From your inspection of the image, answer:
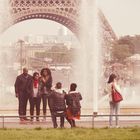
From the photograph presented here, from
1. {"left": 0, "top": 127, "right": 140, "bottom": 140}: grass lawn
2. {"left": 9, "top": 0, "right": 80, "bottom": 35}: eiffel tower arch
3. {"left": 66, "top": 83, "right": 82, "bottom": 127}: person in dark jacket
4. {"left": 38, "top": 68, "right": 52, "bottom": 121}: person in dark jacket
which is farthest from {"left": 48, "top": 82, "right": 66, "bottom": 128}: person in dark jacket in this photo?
{"left": 9, "top": 0, "right": 80, "bottom": 35}: eiffel tower arch

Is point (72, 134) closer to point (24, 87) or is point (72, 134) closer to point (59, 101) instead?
point (59, 101)

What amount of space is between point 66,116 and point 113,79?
161cm

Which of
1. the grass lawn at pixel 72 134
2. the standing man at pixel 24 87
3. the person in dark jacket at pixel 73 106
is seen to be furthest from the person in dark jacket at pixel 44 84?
the grass lawn at pixel 72 134

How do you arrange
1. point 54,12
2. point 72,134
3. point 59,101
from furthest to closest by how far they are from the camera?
point 54,12 < point 59,101 < point 72,134

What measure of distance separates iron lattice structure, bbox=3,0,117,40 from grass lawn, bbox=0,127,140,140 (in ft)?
106

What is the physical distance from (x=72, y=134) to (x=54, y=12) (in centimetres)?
3763

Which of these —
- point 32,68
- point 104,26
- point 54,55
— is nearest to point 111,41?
Result: point 104,26

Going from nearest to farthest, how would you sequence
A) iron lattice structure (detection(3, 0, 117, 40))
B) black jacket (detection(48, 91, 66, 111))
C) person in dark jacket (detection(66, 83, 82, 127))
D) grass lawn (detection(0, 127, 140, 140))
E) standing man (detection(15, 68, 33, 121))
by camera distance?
grass lawn (detection(0, 127, 140, 140)) → person in dark jacket (detection(66, 83, 82, 127)) → black jacket (detection(48, 91, 66, 111)) → standing man (detection(15, 68, 33, 121)) → iron lattice structure (detection(3, 0, 117, 40))

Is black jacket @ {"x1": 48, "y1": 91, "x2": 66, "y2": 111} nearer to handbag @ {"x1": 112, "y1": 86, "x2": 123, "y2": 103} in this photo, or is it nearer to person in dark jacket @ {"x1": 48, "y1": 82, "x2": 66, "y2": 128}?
person in dark jacket @ {"x1": 48, "y1": 82, "x2": 66, "y2": 128}

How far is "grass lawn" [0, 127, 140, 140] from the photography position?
14277 mm

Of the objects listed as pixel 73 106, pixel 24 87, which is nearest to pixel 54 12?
pixel 24 87

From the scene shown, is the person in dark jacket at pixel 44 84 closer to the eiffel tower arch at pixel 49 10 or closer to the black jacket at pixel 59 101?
the black jacket at pixel 59 101

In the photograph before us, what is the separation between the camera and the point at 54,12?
171ft

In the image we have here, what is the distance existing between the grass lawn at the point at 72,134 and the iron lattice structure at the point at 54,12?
32.3m
